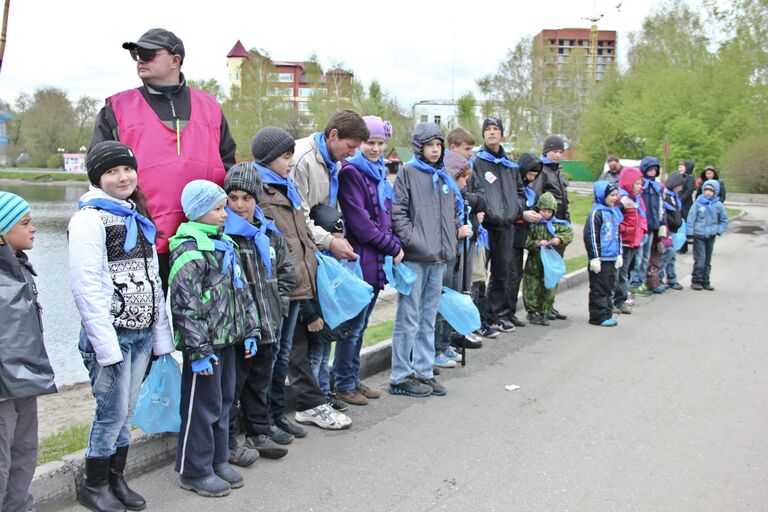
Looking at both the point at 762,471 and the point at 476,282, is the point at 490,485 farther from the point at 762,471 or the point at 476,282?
the point at 476,282

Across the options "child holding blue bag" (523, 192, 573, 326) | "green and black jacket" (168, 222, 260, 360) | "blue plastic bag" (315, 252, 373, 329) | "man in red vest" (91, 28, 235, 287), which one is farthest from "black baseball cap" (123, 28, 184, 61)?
"child holding blue bag" (523, 192, 573, 326)

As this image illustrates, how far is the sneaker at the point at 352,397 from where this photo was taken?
211 inches

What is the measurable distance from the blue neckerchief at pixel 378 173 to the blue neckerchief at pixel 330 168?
0.67 ft

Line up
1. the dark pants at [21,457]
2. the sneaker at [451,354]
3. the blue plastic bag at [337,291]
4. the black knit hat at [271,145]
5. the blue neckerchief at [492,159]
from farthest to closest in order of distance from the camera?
the blue neckerchief at [492,159]
the sneaker at [451,354]
the blue plastic bag at [337,291]
the black knit hat at [271,145]
the dark pants at [21,457]

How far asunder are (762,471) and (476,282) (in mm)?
3642

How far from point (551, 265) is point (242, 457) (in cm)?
506

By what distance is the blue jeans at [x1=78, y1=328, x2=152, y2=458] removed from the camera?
11.2 feet

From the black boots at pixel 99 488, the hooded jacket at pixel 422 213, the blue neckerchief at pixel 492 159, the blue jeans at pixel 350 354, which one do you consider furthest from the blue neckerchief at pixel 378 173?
the black boots at pixel 99 488

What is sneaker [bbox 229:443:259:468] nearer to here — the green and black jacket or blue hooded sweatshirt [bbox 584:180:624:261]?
the green and black jacket

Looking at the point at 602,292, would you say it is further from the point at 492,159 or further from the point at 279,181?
the point at 279,181

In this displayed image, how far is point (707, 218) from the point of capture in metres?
11.3

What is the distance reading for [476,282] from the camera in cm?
745

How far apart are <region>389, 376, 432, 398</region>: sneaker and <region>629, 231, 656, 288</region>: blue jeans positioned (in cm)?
596

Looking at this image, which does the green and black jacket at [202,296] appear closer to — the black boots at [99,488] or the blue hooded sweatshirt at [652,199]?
the black boots at [99,488]
